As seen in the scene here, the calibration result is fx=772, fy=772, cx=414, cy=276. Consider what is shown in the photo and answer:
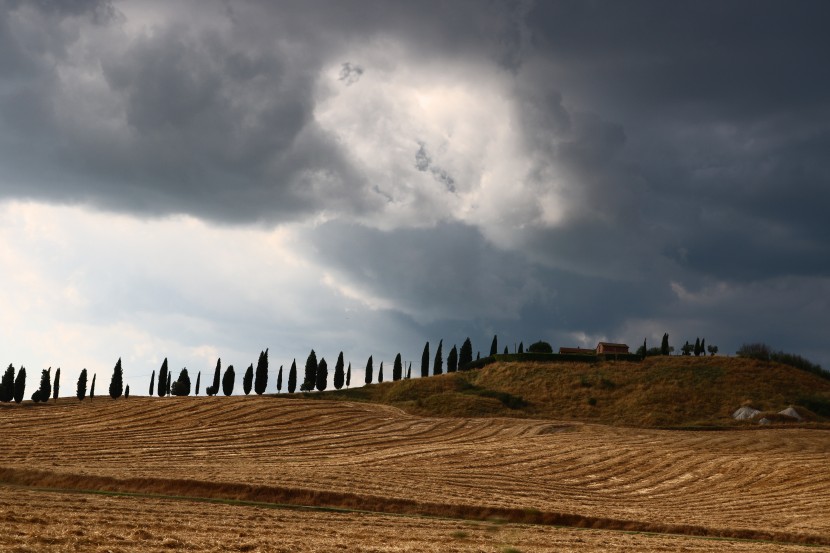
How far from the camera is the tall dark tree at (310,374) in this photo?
13062cm

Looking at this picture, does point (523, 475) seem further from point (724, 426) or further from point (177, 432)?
point (724, 426)

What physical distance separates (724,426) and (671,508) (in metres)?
51.2

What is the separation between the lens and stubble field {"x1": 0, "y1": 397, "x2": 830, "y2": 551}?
26.6m

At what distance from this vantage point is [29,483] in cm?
4072

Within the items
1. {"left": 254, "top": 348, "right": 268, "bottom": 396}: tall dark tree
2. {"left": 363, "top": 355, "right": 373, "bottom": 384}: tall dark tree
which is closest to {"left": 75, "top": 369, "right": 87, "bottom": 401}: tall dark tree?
{"left": 254, "top": 348, "right": 268, "bottom": 396}: tall dark tree

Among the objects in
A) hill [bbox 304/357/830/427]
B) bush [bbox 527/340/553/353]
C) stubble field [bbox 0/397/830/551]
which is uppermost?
bush [bbox 527/340/553/353]

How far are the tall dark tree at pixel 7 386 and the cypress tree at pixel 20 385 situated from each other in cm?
71

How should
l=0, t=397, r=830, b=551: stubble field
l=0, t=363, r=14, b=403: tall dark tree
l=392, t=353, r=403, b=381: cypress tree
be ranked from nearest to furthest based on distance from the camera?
l=0, t=397, r=830, b=551: stubble field
l=0, t=363, r=14, b=403: tall dark tree
l=392, t=353, r=403, b=381: cypress tree

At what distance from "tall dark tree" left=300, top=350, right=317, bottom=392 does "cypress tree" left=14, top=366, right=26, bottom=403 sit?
42.6 metres

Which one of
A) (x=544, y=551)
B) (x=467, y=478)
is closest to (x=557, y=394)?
(x=467, y=478)

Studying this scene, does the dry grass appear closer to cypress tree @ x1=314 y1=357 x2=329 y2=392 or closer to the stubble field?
the stubble field

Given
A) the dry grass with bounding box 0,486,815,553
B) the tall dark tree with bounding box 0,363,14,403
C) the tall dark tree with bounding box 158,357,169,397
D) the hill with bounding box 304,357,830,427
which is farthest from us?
the tall dark tree with bounding box 158,357,169,397

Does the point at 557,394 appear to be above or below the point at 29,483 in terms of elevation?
above

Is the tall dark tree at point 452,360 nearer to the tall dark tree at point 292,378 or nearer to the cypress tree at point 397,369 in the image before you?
the cypress tree at point 397,369
